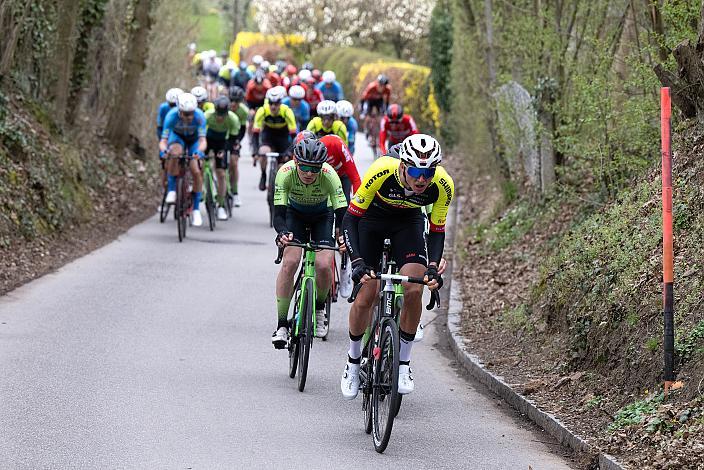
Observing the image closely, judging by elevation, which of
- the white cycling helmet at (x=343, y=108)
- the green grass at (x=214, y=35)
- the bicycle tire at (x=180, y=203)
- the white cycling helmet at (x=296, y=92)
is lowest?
the bicycle tire at (x=180, y=203)

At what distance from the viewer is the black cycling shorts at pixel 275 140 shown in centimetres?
2002

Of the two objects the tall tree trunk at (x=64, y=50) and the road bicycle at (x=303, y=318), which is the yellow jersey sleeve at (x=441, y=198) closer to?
the road bicycle at (x=303, y=318)

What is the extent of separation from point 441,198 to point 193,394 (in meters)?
2.44

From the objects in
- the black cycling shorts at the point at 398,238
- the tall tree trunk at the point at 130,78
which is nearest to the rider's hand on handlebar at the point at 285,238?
the black cycling shorts at the point at 398,238

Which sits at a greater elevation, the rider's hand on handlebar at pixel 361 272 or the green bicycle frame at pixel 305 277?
the rider's hand on handlebar at pixel 361 272

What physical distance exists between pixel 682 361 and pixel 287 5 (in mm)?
51326

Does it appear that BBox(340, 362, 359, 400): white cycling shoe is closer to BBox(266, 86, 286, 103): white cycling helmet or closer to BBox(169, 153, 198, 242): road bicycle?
BBox(169, 153, 198, 242): road bicycle

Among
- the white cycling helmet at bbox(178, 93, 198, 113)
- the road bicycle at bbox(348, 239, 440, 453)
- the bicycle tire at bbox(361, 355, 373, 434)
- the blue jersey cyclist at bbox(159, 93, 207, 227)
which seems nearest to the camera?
the road bicycle at bbox(348, 239, 440, 453)

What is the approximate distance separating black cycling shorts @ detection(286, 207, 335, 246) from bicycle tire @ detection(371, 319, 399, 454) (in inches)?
101

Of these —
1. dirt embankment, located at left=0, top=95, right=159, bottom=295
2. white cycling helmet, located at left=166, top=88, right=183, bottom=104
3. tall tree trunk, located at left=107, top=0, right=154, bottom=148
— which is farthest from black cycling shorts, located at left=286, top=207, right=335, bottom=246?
tall tree trunk, located at left=107, top=0, right=154, bottom=148

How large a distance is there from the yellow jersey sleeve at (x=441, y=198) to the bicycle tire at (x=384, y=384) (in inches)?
36.1

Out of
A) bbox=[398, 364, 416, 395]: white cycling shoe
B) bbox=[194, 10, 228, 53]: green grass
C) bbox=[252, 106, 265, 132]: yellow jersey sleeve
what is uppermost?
bbox=[194, 10, 228, 53]: green grass

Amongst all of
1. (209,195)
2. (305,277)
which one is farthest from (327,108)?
(305,277)

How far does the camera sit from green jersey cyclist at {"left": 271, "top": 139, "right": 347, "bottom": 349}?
10320mm
